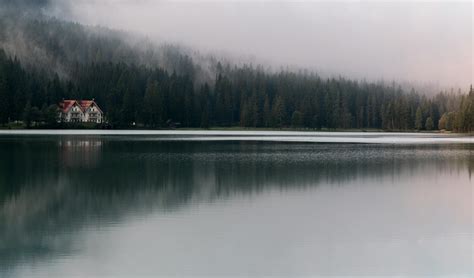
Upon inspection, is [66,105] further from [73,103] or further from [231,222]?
[231,222]

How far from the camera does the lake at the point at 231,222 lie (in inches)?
428

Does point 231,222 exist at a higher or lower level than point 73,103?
lower

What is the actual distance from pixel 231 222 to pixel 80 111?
10654 centimetres

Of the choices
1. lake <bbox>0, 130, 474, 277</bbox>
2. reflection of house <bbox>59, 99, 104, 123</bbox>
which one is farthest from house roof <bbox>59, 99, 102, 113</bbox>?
lake <bbox>0, 130, 474, 277</bbox>

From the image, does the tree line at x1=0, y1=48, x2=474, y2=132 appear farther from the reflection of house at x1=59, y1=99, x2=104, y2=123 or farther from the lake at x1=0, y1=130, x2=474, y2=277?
the lake at x1=0, y1=130, x2=474, y2=277

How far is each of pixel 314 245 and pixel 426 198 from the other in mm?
8682

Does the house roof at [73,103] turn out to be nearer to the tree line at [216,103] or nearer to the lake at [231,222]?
Answer: the tree line at [216,103]

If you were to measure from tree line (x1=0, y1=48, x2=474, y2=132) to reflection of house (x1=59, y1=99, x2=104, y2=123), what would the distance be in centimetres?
204

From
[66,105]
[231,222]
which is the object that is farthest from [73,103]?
[231,222]

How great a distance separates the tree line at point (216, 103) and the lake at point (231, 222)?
8068 cm

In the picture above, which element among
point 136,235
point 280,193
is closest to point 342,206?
point 280,193

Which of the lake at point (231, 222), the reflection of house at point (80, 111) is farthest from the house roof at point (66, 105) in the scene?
the lake at point (231, 222)

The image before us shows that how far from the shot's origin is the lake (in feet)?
35.6

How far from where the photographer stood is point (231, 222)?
14516 millimetres
